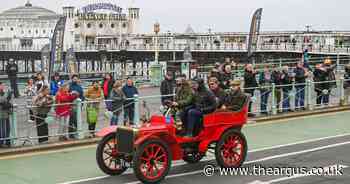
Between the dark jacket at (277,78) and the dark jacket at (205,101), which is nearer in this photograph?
the dark jacket at (205,101)

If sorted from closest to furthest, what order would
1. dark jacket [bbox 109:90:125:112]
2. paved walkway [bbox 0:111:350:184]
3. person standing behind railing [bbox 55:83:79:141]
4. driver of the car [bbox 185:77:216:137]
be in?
paved walkway [bbox 0:111:350:184] → driver of the car [bbox 185:77:216:137] → person standing behind railing [bbox 55:83:79:141] → dark jacket [bbox 109:90:125:112]

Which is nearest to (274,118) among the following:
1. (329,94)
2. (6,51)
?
(329,94)

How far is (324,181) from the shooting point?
9.30 m

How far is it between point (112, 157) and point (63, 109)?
3678mm

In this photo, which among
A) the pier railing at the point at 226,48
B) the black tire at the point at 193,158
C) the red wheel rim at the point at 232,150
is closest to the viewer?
the red wheel rim at the point at 232,150

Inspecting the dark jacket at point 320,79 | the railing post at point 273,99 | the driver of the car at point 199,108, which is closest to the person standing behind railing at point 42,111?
the driver of the car at point 199,108

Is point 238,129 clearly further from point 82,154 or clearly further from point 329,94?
point 329,94

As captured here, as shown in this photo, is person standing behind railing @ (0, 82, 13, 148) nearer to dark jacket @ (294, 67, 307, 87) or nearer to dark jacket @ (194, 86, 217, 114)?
dark jacket @ (194, 86, 217, 114)

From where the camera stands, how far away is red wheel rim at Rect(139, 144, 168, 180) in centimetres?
891

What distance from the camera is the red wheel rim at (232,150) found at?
1012 cm

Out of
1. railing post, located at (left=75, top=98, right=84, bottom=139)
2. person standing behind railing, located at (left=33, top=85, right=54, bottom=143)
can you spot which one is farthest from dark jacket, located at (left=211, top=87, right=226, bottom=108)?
person standing behind railing, located at (left=33, top=85, right=54, bottom=143)

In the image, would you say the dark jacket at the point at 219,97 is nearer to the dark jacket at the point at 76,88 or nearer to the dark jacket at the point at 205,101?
the dark jacket at the point at 205,101

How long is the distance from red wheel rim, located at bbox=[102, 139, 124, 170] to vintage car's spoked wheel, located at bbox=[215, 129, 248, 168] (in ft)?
5.43

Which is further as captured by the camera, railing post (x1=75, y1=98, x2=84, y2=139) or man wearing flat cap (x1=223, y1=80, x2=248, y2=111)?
railing post (x1=75, y1=98, x2=84, y2=139)
